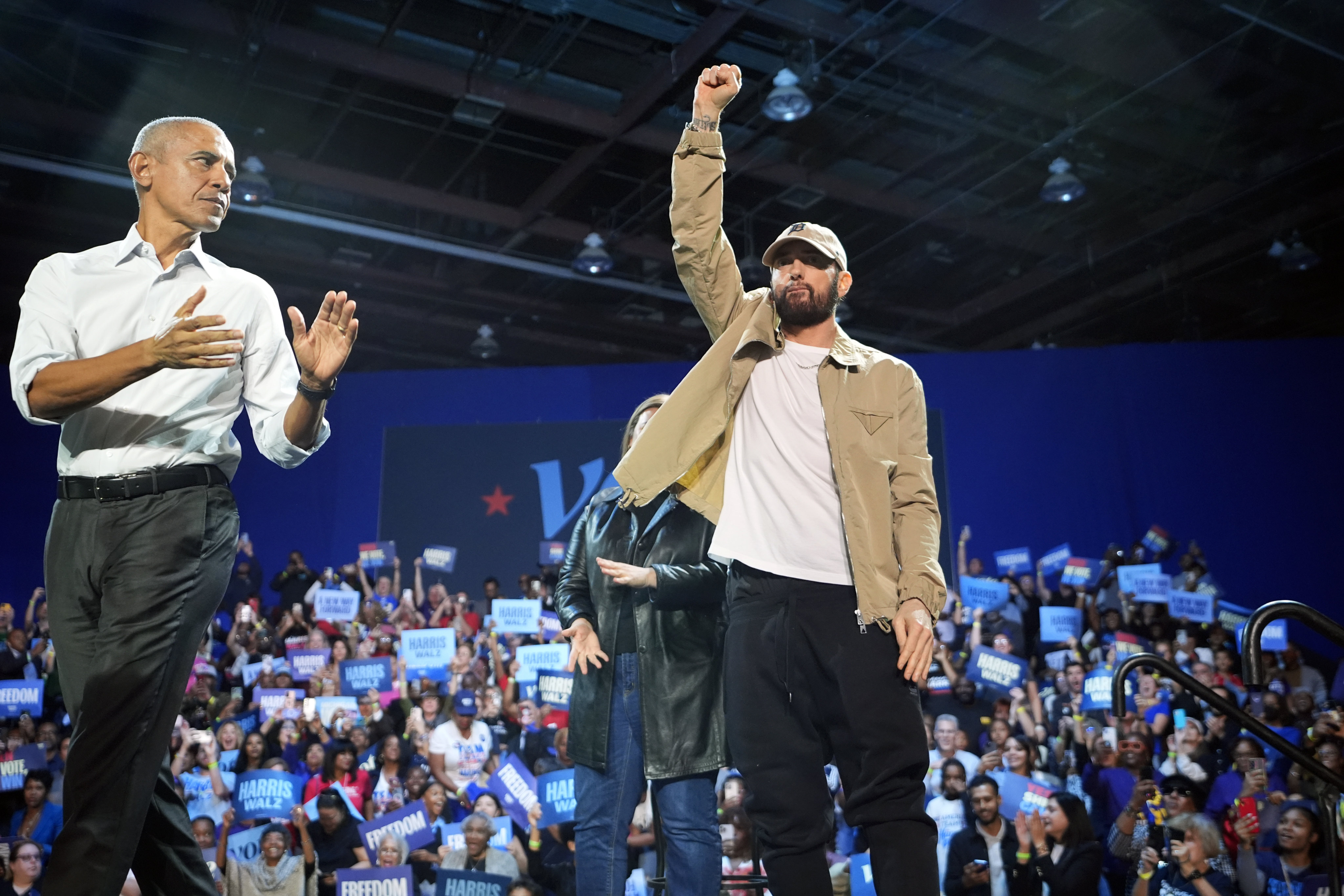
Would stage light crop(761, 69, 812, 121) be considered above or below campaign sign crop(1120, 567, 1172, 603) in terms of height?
above

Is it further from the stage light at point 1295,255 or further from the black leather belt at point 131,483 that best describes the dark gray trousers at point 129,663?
the stage light at point 1295,255

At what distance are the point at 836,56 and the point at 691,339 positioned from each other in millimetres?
5923

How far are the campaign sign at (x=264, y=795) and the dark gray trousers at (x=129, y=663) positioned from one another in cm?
398

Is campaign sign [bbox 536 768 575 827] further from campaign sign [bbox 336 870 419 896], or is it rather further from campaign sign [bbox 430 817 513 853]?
campaign sign [bbox 336 870 419 896]

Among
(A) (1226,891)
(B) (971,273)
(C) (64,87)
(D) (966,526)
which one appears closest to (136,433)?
(A) (1226,891)

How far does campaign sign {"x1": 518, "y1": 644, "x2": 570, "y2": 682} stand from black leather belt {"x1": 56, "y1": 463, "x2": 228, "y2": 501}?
4.84 m

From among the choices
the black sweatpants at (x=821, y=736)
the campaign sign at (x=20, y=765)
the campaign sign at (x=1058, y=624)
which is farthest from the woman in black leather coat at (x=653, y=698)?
the campaign sign at (x=1058, y=624)

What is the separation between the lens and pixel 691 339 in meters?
13.8

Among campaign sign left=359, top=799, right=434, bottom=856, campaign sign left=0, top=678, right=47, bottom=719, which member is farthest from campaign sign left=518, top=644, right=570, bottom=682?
campaign sign left=0, top=678, right=47, bottom=719

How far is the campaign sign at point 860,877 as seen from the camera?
4.79m

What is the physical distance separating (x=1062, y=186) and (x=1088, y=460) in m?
3.06

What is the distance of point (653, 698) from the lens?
2549 millimetres

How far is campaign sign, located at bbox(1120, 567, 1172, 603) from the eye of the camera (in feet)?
26.6

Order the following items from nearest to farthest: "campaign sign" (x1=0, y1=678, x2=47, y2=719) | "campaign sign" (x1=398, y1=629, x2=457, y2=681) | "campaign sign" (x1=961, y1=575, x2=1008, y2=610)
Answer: "campaign sign" (x1=0, y1=678, x2=47, y2=719) → "campaign sign" (x1=398, y1=629, x2=457, y2=681) → "campaign sign" (x1=961, y1=575, x2=1008, y2=610)
